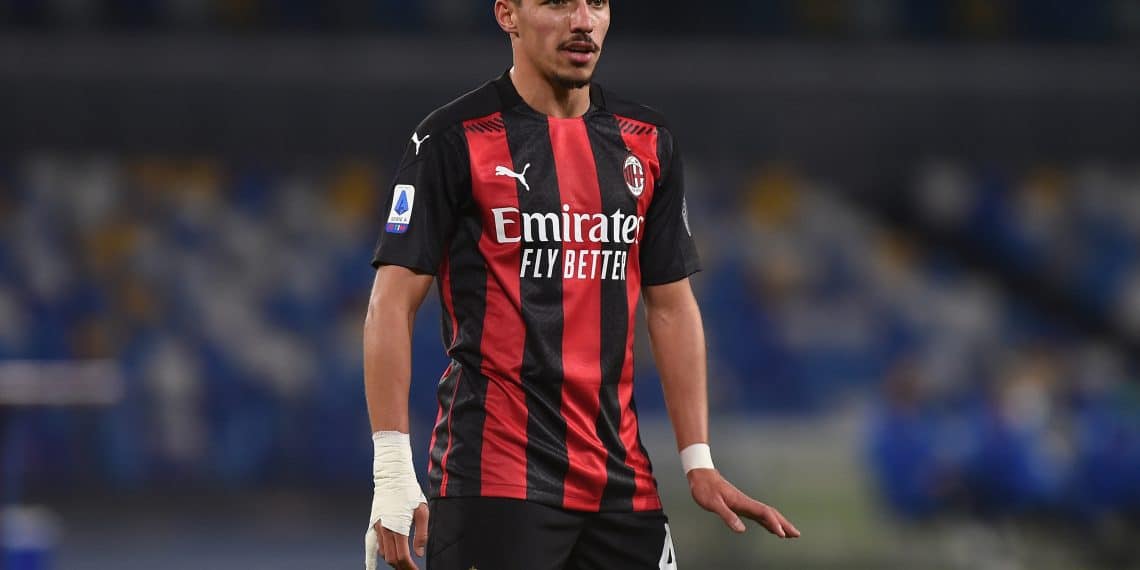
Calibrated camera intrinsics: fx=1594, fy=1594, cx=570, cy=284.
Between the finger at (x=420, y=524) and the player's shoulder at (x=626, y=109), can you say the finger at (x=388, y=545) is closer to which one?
the finger at (x=420, y=524)

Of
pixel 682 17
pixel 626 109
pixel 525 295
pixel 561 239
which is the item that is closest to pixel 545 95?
pixel 626 109

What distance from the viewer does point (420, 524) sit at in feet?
9.46

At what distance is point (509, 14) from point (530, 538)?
3.35 ft

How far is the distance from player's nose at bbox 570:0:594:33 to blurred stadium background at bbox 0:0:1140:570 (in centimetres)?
615

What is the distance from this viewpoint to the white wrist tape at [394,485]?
112 inches

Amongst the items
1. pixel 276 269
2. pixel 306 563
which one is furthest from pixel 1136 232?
pixel 306 563

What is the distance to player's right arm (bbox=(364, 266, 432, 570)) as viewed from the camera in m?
2.85

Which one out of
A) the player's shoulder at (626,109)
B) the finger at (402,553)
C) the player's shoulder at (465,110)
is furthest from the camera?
the player's shoulder at (626,109)

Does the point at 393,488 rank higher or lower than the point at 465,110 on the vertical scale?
lower

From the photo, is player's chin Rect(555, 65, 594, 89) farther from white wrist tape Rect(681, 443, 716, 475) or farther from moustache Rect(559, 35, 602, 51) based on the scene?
white wrist tape Rect(681, 443, 716, 475)

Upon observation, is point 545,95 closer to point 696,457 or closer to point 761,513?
point 696,457

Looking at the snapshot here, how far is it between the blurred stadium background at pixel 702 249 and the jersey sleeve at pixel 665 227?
583 cm

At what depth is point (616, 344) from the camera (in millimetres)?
3053

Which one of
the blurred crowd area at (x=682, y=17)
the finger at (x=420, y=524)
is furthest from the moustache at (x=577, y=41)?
the blurred crowd area at (x=682, y=17)
